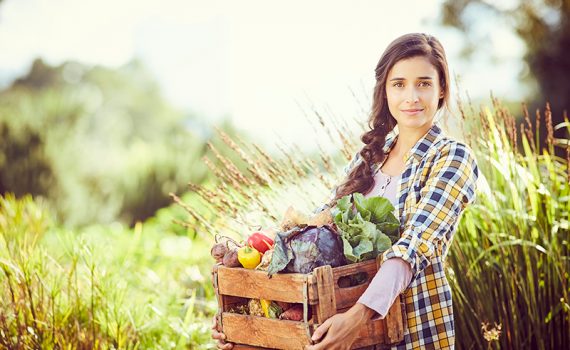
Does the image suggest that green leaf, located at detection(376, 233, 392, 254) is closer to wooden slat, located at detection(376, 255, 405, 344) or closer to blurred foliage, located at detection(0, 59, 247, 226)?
wooden slat, located at detection(376, 255, 405, 344)

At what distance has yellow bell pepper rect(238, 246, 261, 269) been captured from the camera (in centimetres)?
215

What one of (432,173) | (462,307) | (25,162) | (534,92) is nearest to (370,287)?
(432,173)

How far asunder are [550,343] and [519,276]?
379 mm

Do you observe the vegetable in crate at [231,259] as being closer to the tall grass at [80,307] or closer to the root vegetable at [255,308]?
the root vegetable at [255,308]

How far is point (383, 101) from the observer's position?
2670 millimetres

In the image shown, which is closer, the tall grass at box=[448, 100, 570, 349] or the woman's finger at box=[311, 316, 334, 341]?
the woman's finger at box=[311, 316, 334, 341]

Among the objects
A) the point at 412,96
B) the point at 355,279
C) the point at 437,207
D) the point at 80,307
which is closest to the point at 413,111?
the point at 412,96

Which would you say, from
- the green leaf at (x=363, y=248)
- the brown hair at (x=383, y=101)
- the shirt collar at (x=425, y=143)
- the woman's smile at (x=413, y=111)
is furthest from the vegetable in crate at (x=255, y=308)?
the woman's smile at (x=413, y=111)

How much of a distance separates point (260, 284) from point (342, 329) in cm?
30

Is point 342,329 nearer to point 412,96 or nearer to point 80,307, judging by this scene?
point 412,96

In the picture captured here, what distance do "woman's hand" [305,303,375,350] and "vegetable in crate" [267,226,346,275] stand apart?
16 centimetres

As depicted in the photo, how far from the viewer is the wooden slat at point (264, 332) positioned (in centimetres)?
202

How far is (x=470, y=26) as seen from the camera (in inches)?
700

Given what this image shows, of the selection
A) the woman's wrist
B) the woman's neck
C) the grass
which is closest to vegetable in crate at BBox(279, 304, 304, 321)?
the woman's wrist
